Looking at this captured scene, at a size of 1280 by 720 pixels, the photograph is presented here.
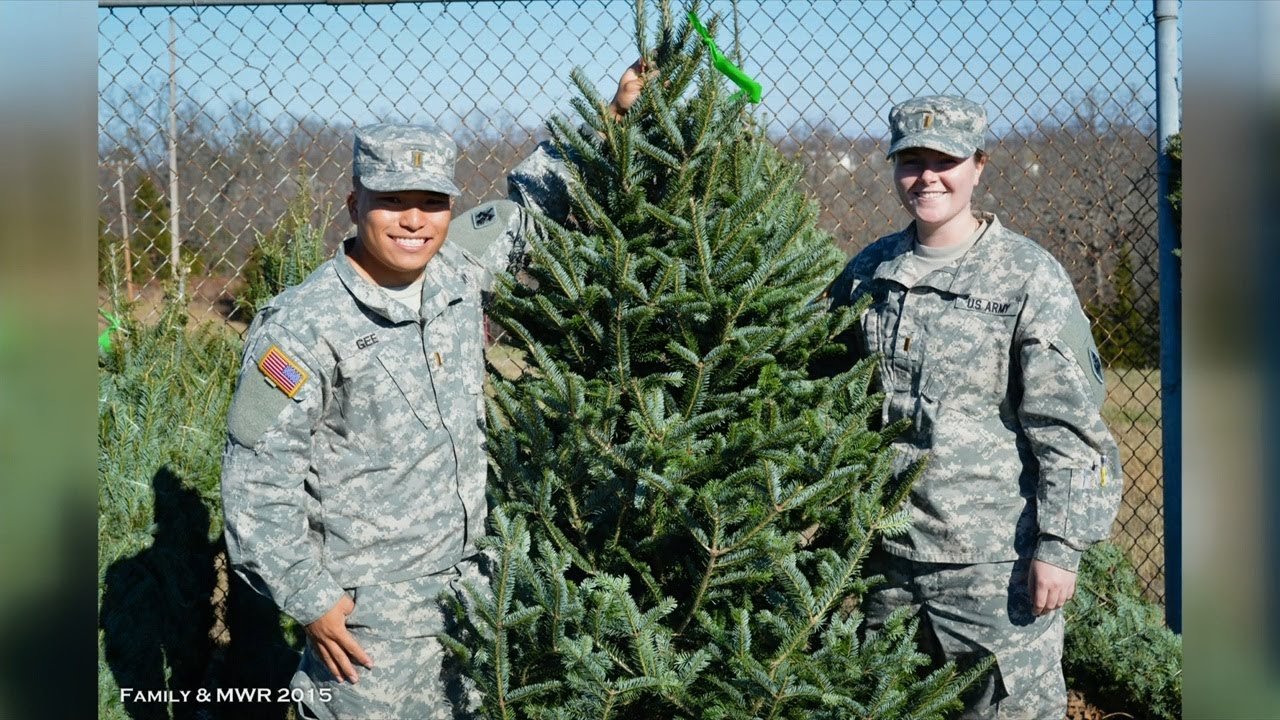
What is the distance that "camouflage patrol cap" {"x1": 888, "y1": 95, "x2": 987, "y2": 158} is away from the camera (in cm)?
296

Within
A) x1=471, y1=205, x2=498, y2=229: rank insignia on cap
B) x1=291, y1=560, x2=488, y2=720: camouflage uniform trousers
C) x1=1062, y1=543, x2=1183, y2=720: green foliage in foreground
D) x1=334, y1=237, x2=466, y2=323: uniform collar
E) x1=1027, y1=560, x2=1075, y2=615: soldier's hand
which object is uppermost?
x1=471, y1=205, x2=498, y2=229: rank insignia on cap

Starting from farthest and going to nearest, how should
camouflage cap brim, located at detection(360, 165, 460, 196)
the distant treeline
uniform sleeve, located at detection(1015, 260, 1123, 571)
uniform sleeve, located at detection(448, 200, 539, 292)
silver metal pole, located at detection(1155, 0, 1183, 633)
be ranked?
the distant treeline → silver metal pole, located at detection(1155, 0, 1183, 633) → uniform sleeve, located at detection(448, 200, 539, 292) → uniform sleeve, located at detection(1015, 260, 1123, 571) → camouflage cap brim, located at detection(360, 165, 460, 196)

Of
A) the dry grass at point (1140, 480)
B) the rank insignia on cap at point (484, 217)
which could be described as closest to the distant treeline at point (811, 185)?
the dry grass at point (1140, 480)

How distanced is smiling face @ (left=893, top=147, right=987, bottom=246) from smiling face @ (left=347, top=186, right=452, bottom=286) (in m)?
1.26

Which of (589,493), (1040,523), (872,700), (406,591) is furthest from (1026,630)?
(406,591)

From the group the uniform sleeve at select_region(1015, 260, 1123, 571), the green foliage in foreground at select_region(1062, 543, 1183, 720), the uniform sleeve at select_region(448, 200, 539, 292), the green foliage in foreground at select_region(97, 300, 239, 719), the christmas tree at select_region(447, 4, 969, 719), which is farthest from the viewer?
the green foliage in foreground at select_region(1062, 543, 1183, 720)

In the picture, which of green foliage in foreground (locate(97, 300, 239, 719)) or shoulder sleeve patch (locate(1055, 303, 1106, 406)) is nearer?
shoulder sleeve patch (locate(1055, 303, 1106, 406))

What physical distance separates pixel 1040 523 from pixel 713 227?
118 cm

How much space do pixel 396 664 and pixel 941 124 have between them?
208 cm

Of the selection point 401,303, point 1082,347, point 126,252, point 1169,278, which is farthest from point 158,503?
point 1169,278

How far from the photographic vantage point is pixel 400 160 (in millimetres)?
2768

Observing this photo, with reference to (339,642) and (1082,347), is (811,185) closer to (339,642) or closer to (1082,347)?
(1082,347)

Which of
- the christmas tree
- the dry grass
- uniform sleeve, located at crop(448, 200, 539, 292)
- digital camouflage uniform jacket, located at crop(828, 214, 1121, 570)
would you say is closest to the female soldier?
digital camouflage uniform jacket, located at crop(828, 214, 1121, 570)

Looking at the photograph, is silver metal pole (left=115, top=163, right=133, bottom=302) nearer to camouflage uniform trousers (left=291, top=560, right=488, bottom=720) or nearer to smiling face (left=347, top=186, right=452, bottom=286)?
smiling face (left=347, top=186, right=452, bottom=286)
